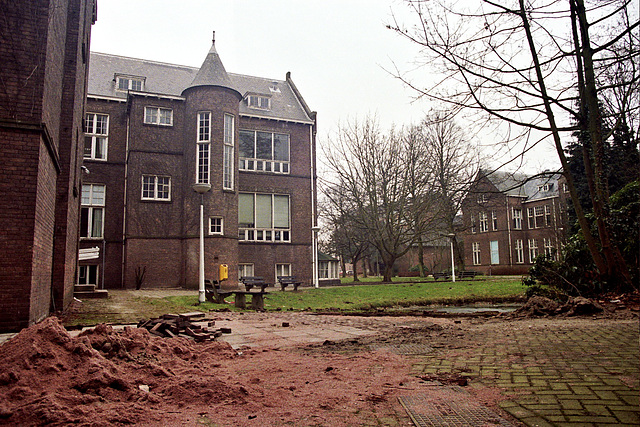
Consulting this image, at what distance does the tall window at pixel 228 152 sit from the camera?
83.9 ft

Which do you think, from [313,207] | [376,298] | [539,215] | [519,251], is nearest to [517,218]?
[539,215]

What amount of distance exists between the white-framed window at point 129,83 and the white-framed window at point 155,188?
6625 millimetres

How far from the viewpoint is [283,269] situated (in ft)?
99.1

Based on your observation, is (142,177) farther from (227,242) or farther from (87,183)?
(227,242)

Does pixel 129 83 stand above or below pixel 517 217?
above

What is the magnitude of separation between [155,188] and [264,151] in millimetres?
7826

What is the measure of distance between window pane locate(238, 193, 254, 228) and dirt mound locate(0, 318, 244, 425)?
80.0ft

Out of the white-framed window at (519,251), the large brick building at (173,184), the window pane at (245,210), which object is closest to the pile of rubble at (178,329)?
the large brick building at (173,184)

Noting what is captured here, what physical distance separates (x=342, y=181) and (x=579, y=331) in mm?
25447

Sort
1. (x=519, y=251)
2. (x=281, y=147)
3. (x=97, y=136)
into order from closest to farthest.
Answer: (x=97, y=136) → (x=281, y=147) → (x=519, y=251)

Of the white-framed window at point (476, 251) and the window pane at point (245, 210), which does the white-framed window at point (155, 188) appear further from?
the white-framed window at point (476, 251)

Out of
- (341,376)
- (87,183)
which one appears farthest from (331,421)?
(87,183)

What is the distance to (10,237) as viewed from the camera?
7.27 m

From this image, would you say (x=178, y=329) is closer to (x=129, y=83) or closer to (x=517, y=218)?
(x=129, y=83)
